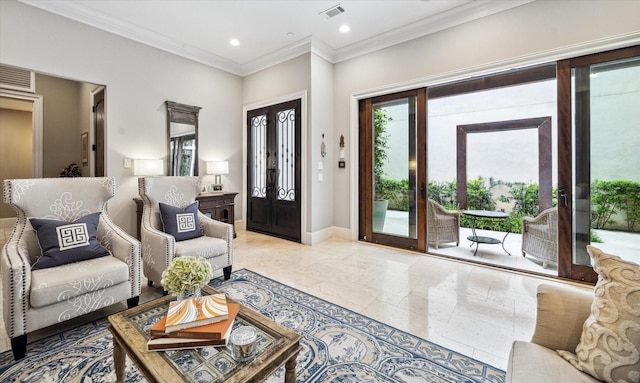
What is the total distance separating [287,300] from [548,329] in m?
1.98

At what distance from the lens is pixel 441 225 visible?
4609 millimetres

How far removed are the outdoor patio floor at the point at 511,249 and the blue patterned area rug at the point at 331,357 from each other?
2393mm

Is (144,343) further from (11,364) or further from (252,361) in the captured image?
(11,364)

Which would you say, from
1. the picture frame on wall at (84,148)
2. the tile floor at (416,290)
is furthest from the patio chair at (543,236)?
the picture frame on wall at (84,148)

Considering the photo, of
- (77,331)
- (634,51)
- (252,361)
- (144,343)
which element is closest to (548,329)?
(252,361)

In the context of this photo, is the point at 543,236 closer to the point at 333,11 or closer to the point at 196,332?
the point at 333,11

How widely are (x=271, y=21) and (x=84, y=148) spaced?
3957 mm

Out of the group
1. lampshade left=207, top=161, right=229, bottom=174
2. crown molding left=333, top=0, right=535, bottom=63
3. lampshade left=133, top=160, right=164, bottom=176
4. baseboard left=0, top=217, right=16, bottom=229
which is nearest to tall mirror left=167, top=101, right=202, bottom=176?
lampshade left=207, top=161, right=229, bottom=174

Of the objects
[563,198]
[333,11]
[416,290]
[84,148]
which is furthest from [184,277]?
[84,148]

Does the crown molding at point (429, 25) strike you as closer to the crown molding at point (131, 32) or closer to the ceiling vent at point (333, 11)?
the ceiling vent at point (333, 11)

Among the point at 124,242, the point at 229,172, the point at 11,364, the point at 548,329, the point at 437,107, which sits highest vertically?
the point at 437,107

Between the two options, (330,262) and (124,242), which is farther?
(330,262)

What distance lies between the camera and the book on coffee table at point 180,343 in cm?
125

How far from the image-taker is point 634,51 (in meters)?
2.79
